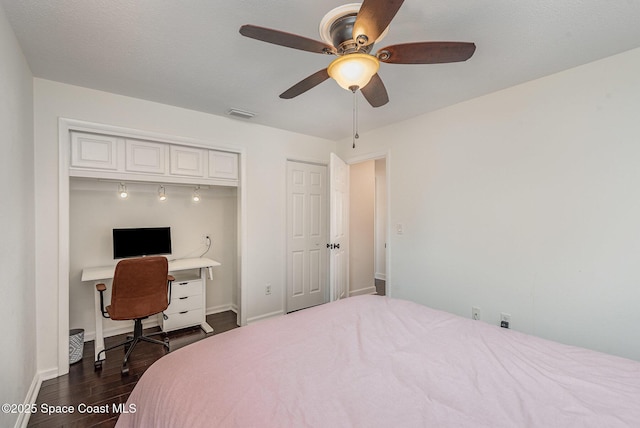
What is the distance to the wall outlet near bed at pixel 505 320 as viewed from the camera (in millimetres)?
2441

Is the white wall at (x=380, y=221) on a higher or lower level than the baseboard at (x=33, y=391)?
higher

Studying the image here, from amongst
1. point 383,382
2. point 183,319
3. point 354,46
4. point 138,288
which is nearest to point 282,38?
point 354,46

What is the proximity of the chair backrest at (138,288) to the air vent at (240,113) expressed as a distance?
5.49 feet

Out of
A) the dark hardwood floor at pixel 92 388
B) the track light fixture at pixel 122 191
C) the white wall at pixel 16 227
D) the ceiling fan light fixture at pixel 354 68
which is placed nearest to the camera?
the ceiling fan light fixture at pixel 354 68

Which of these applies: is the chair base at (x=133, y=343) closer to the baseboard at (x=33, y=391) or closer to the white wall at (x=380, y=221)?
the baseboard at (x=33, y=391)

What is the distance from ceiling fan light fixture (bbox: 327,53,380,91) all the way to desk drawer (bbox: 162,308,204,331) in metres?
3.08

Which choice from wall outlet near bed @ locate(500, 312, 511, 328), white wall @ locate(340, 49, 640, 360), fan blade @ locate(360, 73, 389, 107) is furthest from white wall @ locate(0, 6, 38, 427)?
wall outlet near bed @ locate(500, 312, 511, 328)

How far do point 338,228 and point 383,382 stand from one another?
8.58ft

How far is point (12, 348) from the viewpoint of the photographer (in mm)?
1626

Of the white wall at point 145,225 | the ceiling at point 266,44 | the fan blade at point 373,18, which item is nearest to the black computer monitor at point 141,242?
the white wall at point 145,225

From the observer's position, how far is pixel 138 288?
259 cm

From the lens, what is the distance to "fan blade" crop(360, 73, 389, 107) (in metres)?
1.69

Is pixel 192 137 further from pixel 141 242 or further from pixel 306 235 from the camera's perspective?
pixel 306 235

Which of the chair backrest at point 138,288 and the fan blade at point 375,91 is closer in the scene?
the fan blade at point 375,91
